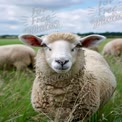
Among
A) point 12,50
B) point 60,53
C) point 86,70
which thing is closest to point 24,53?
point 12,50

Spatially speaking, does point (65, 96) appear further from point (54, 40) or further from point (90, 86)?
point (54, 40)

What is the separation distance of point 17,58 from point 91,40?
628cm

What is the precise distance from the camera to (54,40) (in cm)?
434

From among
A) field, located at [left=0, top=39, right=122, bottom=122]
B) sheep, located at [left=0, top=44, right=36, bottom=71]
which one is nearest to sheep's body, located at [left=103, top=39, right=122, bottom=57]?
sheep, located at [left=0, top=44, right=36, bottom=71]

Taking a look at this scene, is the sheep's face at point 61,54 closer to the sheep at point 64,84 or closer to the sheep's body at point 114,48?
the sheep at point 64,84

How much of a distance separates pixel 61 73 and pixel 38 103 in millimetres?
460

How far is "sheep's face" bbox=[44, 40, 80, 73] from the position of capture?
3950 mm

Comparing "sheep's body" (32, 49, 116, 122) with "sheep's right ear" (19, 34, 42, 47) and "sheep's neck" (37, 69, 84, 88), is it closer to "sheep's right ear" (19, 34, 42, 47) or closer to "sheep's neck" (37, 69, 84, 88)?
"sheep's neck" (37, 69, 84, 88)

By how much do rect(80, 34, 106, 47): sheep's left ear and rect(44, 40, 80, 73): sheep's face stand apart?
193 millimetres

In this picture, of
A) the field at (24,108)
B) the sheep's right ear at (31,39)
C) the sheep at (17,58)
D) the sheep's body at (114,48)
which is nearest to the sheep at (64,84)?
the sheep's right ear at (31,39)

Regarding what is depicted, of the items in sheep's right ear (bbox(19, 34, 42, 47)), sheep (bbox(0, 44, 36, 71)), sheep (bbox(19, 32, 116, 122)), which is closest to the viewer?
sheep (bbox(19, 32, 116, 122))

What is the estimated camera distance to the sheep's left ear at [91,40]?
4634 millimetres

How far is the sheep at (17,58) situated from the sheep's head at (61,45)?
6.08 m

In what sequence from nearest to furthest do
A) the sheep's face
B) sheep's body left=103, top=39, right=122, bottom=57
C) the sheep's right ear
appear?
the sheep's face → the sheep's right ear → sheep's body left=103, top=39, right=122, bottom=57
